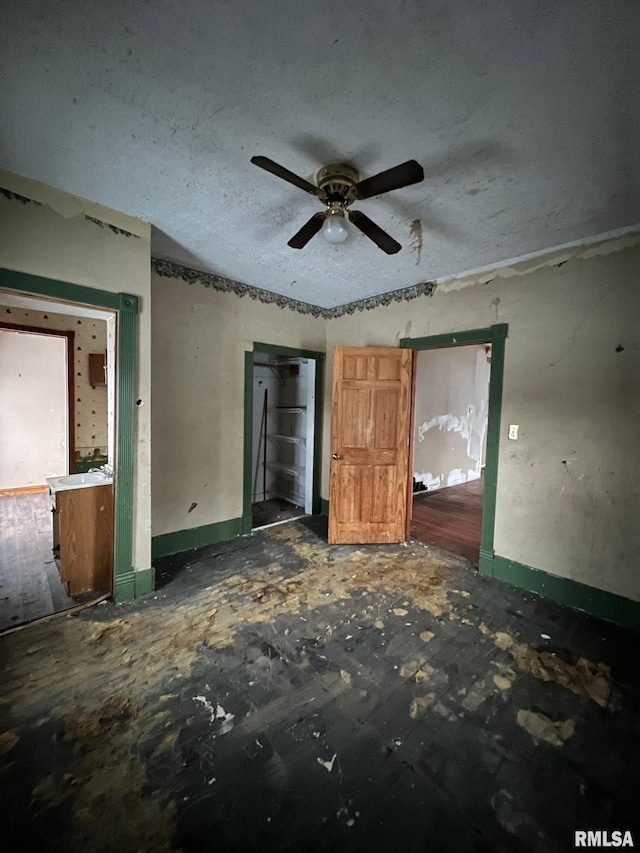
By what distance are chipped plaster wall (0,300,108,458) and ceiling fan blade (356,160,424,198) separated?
15.1 ft

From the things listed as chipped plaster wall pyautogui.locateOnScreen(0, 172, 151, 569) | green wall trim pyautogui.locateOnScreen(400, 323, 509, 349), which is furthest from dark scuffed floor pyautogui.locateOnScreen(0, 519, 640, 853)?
green wall trim pyautogui.locateOnScreen(400, 323, 509, 349)

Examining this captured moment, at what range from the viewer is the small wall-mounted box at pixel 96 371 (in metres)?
4.85

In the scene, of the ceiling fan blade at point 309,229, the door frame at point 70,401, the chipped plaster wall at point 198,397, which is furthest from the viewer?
the door frame at point 70,401

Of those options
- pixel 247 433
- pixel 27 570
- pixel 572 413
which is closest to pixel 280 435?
pixel 247 433

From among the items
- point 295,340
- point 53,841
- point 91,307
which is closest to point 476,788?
point 53,841

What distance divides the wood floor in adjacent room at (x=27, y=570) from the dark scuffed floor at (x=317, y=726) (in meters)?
0.28

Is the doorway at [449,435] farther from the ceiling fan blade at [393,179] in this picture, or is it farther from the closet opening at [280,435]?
the ceiling fan blade at [393,179]

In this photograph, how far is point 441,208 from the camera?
219 centimetres

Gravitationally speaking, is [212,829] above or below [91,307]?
below

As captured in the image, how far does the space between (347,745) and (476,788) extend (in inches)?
20.6

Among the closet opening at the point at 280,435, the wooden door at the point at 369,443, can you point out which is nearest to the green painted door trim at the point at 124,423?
the wooden door at the point at 369,443

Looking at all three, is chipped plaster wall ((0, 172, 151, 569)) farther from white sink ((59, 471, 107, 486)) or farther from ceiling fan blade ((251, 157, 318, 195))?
ceiling fan blade ((251, 157, 318, 195))

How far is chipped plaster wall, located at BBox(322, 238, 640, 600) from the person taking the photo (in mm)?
2373

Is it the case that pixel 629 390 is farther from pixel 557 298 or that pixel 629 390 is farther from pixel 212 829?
pixel 212 829
